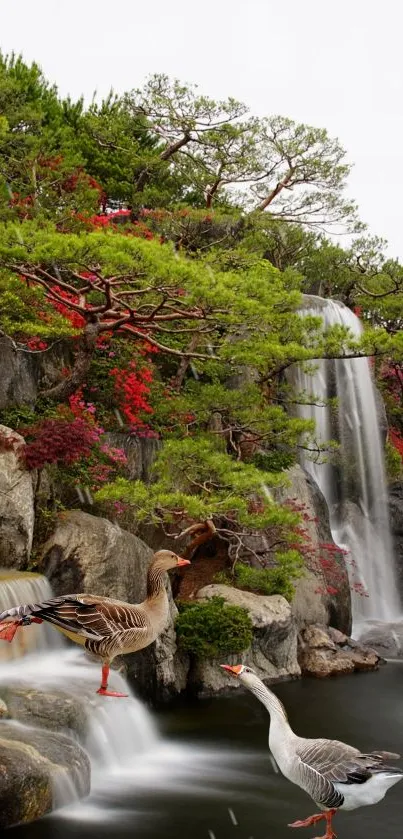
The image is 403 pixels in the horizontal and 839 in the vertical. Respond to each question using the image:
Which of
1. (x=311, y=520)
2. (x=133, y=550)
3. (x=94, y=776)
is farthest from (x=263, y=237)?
(x=94, y=776)

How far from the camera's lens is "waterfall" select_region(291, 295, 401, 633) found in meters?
20.3

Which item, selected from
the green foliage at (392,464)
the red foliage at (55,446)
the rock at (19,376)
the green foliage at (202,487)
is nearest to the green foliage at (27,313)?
the rock at (19,376)

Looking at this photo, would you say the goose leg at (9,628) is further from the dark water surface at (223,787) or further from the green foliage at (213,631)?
the green foliage at (213,631)

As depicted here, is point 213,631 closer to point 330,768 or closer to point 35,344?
point 35,344

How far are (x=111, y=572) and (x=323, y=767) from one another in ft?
20.2

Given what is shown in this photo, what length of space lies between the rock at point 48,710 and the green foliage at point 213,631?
4212 mm

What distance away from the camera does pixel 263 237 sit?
21141 mm

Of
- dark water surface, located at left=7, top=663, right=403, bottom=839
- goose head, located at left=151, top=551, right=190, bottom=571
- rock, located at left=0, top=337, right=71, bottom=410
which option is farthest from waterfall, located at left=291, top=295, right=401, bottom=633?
goose head, located at left=151, top=551, right=190, bottom=571

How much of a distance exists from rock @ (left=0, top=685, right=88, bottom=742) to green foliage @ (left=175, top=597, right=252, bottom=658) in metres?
4.21

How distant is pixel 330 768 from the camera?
530cm

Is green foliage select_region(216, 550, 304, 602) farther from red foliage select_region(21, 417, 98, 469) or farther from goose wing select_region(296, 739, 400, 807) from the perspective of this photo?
goose wing select_region(296, 739, 400, 807)

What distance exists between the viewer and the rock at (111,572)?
1091cm

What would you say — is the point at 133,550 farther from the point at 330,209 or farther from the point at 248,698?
the point at 330,209

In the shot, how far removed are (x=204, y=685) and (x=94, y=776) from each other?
4.52 meters
